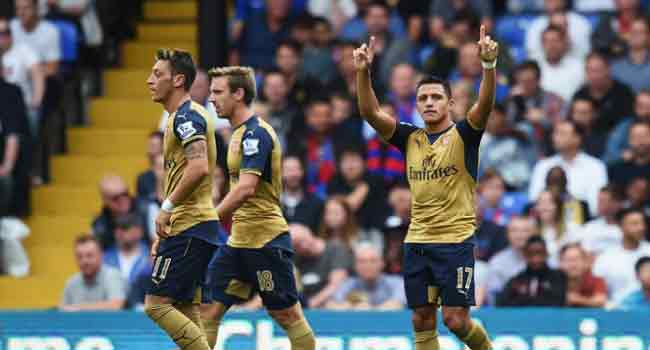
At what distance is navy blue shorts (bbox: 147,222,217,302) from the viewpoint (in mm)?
9844

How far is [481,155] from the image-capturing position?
15.1 metres

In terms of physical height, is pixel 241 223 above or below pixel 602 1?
below

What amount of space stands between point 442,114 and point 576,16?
6.57 metres

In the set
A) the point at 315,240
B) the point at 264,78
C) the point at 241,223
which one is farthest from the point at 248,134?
the point at 264,78

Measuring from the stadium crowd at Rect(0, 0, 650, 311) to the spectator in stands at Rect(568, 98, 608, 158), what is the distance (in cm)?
1

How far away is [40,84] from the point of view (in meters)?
16.3

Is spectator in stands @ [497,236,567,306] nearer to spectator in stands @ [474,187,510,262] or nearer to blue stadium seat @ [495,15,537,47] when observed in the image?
spectator in stands @ [474,187,510,262]

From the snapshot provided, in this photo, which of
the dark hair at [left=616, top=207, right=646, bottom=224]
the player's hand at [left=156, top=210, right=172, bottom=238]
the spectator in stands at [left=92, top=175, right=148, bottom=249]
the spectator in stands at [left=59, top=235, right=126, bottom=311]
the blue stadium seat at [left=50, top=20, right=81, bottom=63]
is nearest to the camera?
the player's hand at [left=156, top=210, right=172, bottom=238]

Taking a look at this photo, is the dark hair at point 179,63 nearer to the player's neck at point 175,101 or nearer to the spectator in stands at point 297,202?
the player's neck at point 175,101

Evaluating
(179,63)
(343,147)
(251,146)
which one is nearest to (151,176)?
(343,147)

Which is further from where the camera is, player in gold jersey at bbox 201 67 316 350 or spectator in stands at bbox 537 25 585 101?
spectator in stands at bbox 537 25 585 101

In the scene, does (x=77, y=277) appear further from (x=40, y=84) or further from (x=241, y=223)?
(x=241, y=223)

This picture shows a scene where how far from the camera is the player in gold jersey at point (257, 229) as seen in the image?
10.4 meters

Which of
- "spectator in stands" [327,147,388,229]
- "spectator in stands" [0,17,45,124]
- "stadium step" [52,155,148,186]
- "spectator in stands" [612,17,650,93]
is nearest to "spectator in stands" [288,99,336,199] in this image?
"spectator in stands" [327,147,388,229]
